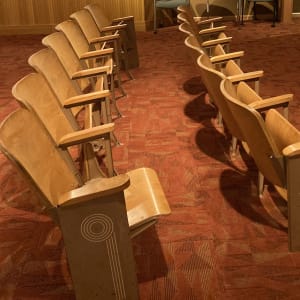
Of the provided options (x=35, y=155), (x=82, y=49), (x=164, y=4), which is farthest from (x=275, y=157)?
(x=164, y=4)

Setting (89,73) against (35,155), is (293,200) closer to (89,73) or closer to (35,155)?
(35,155)

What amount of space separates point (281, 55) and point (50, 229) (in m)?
4.15

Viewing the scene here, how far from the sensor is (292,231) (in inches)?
73.9

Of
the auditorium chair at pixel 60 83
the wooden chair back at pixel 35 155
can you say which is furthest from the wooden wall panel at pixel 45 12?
the wooden chair back at pixel 35 155

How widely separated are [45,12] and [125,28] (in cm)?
341

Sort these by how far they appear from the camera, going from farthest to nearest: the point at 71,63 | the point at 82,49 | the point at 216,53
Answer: the point at 82,49
the point at 216,53
the point at 71,63

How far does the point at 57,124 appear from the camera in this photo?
2.16 metres

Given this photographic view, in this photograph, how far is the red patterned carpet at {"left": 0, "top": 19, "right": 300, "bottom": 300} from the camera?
198 cm

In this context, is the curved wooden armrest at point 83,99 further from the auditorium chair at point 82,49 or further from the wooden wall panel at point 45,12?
the wooden wall panel at point 45,12

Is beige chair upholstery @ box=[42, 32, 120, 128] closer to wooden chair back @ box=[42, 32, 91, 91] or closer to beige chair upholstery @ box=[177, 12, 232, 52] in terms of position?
Answer: wooden chair back @ box=[42, 32, 91, 91]

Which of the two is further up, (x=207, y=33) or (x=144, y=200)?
(x=207, y=33)

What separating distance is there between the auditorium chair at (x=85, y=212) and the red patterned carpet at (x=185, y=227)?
25 cm

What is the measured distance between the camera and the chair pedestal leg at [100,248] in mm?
1629

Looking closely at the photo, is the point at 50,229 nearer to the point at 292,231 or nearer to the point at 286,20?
the point at 292,231
